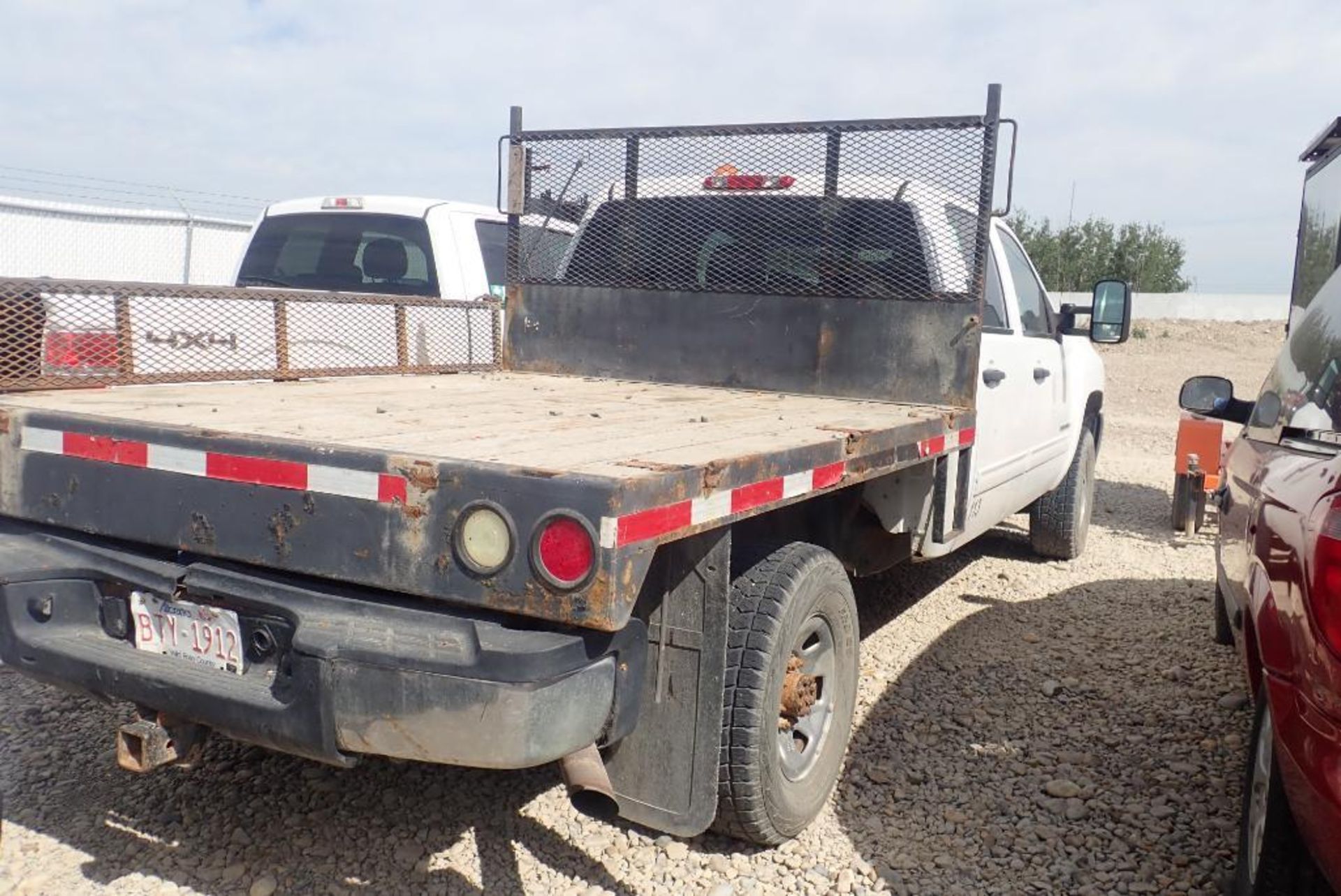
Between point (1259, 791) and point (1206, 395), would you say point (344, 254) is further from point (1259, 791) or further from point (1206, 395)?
point (1259, 791)

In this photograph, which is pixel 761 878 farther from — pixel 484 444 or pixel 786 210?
pixel 786 210

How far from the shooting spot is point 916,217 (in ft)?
14.3

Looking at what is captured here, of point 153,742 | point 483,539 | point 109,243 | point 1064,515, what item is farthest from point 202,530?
point 109,243

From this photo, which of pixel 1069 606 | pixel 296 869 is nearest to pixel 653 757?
pixel 296 869

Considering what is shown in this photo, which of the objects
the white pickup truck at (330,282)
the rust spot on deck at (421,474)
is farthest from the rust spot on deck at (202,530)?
the white pickup truck at (330,282)

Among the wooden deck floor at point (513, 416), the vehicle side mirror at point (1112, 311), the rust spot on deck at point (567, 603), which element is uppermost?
the vehicle side mirror at point (1112, 311)

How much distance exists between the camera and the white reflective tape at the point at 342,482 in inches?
91.0

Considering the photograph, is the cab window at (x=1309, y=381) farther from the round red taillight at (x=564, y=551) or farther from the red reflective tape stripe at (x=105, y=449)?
the red reflective tape stripe at (x=105, y=449)

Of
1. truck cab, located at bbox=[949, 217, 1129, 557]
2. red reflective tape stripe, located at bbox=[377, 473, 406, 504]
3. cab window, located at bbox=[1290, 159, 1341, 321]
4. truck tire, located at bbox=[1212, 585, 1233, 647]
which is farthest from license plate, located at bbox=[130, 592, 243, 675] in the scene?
cab window, located at bbox=[1290, 159, 1341, 321]

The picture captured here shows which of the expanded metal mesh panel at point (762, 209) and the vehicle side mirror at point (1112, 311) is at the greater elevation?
the expanded metal mesh panel at point (762, 209)

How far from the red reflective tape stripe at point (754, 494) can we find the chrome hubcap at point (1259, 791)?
3.79 ft

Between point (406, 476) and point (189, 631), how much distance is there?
752mm

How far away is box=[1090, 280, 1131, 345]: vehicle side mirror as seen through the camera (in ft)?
17.9

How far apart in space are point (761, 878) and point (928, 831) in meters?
0.58
